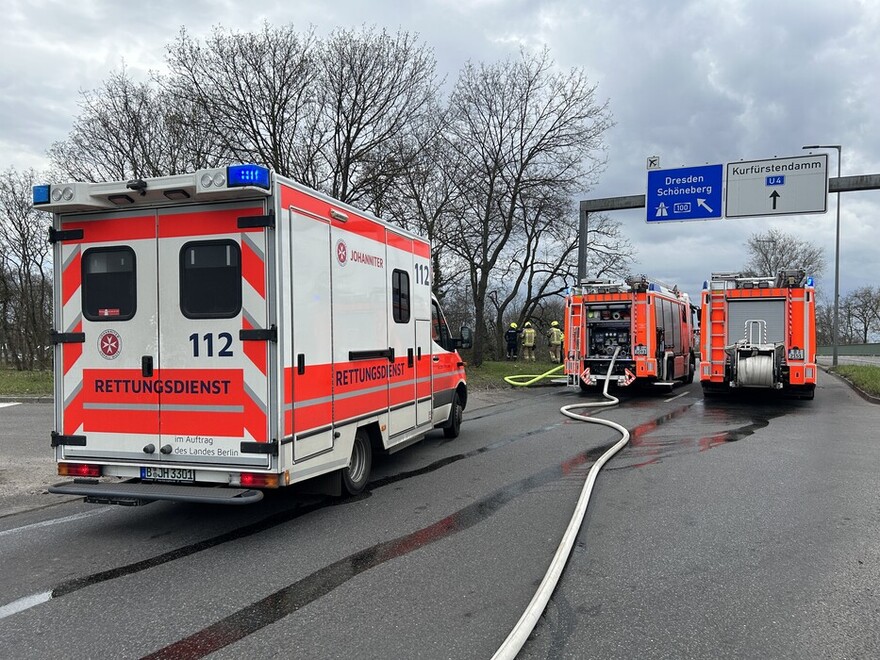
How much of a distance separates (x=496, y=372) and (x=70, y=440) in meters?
17.8

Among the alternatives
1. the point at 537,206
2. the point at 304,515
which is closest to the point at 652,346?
the point at 537,206

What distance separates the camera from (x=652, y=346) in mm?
16844

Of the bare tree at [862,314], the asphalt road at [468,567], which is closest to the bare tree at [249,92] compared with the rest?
the asphalt road at [468,567]

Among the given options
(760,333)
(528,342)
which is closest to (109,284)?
(760,333)

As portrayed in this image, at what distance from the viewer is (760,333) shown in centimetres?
1572

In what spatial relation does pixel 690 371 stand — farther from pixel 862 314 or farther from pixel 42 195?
pixel 862 314

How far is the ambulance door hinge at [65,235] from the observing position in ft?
18.5

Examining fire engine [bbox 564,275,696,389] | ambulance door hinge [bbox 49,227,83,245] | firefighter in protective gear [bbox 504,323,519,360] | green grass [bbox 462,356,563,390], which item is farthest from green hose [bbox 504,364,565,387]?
ambulance door hinge [bbox 49,227,83,245]

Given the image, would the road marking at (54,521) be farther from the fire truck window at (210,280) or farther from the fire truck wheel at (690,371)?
the fire truck wheel at (690,371)

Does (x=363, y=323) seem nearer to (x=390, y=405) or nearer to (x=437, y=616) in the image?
(x=390, y=405)

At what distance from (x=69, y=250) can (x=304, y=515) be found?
3.13 m

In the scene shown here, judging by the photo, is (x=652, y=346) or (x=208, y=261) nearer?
(x=208, y=261)

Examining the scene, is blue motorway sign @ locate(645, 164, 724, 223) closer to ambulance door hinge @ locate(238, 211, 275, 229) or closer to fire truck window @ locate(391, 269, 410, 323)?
fire truck window @ locate(391, 269, 410, 323)

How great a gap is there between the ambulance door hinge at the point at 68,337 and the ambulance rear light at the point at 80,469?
1.07 meters
